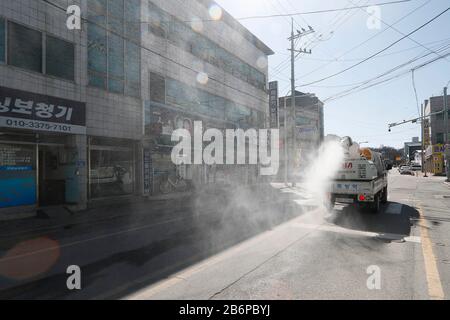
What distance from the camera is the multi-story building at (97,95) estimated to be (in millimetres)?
10461

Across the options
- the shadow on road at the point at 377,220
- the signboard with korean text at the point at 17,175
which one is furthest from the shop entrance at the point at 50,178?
the shadow on road at the point at 377,220

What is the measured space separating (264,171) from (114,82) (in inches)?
767

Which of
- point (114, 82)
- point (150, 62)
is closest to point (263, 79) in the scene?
point (150, 62)

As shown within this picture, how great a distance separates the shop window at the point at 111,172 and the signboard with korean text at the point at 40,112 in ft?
6.07

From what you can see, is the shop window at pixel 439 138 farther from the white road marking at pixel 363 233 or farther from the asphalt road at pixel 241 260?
the white road marking at pixel 363 233

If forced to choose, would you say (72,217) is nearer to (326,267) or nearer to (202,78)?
(326,267)

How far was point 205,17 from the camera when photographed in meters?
21.4

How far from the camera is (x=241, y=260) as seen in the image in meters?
5.46

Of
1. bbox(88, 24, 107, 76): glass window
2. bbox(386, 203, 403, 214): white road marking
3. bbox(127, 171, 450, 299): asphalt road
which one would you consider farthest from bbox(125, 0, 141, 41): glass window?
bbox(386, 203, 403, 214): white road marking

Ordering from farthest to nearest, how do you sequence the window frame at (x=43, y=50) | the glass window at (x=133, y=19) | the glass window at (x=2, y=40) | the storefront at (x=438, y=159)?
the storefront at (x=438, y=159)
the glass window at (x=133, y=19)
the window frame at (x=43, y=50)
the glass window at (x=2, y=40)

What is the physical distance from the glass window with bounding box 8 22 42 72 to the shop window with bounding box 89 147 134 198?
4252 millimetres

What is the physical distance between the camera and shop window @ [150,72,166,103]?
1636 centimetres

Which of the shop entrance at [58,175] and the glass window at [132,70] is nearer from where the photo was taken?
the shop entrance at [58,175]
